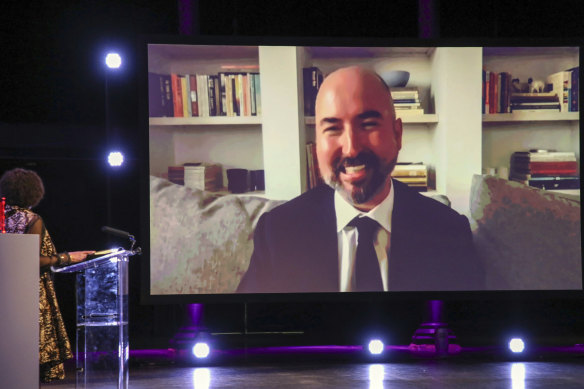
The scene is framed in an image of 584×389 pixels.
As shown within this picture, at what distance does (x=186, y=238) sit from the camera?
5.94 m

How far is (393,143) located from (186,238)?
1.61m

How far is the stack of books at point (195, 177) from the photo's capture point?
5.98 metres

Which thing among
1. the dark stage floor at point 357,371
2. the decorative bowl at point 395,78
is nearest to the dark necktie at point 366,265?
the dark stage floor at point 357,371

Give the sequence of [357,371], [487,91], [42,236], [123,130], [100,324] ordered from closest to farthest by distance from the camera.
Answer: [100,324]
[42,236]
[357,371]
[487,91]
[123,130]

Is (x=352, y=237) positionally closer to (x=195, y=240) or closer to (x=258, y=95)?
(x=195, y=240)

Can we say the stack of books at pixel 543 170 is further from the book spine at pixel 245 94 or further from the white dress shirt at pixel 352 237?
the book spine at pixel 245 94

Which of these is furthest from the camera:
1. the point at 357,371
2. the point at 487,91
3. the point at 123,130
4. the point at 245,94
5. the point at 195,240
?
the point at 123,130

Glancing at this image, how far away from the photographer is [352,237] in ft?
19.8

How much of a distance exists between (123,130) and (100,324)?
2.95 metres

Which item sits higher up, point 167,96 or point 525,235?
point 167,96

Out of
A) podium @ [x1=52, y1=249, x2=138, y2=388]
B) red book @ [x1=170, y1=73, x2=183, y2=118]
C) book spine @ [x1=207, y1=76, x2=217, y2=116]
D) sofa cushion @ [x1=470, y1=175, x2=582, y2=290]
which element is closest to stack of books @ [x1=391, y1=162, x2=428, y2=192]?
sofa cushion @ [x1=470, y1=175, x2=582, y2=290]

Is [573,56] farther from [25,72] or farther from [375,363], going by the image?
[25,72]

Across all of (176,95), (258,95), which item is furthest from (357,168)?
(176,95)

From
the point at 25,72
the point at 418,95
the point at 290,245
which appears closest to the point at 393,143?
the point at 418,95
